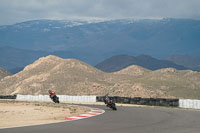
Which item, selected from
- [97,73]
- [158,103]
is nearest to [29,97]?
[158,103]

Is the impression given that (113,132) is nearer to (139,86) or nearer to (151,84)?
(139,86)

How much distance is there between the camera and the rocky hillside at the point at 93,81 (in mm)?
103938

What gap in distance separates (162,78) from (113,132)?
358ft

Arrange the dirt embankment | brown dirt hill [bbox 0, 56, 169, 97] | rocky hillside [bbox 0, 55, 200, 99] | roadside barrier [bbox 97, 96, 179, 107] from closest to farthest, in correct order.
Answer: the dirt embankment, roadside barrier [bbox 97, 96, 179, 107], rocky hillside [bbox 0, 55, 200, 99], brown dirt hill [bbox 0, 56, 169, 97]

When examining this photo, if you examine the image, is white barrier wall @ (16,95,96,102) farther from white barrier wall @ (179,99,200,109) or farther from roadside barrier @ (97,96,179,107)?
white barrier wall @ (179,99,200,109)

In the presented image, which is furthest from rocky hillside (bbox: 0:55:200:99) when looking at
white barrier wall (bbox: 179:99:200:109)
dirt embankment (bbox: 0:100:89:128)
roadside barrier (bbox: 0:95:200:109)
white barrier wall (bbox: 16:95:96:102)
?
dirt embankment (bbox: 0:100:89:128)

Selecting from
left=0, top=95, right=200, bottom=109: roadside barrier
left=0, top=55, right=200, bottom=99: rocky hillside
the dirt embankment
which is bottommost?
the dirt embankment

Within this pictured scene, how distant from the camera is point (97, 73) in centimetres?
14612

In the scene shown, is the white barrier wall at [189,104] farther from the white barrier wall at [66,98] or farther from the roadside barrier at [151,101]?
the white barrier wall at [66,98]

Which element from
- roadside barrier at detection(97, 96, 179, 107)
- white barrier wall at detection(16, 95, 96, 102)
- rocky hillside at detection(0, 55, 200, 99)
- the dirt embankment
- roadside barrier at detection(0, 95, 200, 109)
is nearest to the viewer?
the dirt embankment

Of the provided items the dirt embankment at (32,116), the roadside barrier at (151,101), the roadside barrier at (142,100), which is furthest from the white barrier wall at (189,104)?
the dirt embankment at (32,116)

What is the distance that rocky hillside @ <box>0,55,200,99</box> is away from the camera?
341ft

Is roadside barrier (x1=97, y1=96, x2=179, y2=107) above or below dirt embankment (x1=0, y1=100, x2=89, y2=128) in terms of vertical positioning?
above

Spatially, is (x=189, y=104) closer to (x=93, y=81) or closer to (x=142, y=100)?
(x=142, y=100)
